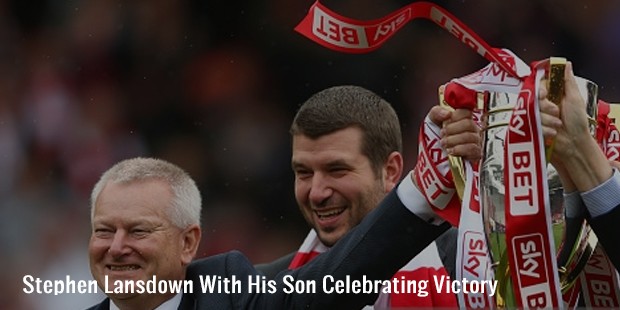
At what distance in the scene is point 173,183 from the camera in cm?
310

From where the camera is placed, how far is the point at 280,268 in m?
4.04

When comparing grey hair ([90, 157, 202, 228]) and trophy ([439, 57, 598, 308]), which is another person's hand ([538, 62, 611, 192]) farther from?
grey hair ([90, 157, 202, 228])

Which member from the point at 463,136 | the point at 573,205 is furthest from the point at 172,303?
the point at 573,205

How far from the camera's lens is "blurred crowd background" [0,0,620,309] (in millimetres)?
5973

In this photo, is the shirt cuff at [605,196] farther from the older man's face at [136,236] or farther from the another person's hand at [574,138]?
the older man's face at [136,236]

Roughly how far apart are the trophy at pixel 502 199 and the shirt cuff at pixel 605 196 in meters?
0.09

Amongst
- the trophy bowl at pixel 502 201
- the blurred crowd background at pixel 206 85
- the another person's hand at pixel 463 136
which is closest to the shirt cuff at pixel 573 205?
the trophy bowl at pixel 502 201

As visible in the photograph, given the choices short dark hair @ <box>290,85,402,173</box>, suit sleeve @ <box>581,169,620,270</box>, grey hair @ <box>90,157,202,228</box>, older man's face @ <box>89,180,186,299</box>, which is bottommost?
suit sleeve @ <box>581,169,620,270</box>

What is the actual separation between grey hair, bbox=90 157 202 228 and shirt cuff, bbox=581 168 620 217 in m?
1.09

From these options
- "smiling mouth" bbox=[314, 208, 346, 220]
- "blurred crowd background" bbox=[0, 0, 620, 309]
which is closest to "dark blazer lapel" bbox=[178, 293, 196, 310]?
"smiling mouth" bbox=[314, 208, 346, 220]

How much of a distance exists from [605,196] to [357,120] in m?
1.20

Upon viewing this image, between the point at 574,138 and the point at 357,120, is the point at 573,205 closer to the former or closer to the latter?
the point at 574,138

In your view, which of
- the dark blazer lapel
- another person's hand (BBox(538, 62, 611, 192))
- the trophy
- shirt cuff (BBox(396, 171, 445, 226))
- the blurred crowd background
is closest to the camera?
another person's hand (BBox(538, 62, 611, 192))

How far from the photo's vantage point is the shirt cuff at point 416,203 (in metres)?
2.66
